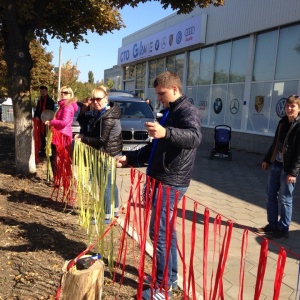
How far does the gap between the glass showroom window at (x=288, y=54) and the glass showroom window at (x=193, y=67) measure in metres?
5.80

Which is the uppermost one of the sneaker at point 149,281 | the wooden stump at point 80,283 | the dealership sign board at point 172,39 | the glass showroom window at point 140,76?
the dealership sign board at point 172,39

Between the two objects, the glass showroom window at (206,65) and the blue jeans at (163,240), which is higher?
the glass showroom window at (206,65)

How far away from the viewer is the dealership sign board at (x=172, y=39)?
16.5 meters

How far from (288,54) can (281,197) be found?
9115 millimetres

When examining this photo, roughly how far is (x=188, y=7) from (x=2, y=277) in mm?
5441

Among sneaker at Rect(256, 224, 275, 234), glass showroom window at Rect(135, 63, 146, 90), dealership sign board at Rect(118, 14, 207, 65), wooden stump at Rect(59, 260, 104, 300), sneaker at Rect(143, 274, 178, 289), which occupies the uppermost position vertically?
dealership sign board at Rect(118, 14, 207, 65)

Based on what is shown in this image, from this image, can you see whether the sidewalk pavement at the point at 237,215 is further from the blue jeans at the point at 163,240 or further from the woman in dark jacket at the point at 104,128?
the woman in dark jacket at the point at 104,128

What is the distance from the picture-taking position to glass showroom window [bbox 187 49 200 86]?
17812 millimetres

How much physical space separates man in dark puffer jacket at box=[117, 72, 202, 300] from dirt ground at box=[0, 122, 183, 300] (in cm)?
47

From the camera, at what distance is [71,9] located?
25.4 ft

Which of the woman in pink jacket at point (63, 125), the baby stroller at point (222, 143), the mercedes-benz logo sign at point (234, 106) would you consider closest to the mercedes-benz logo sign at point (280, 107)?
the mercedes-benz logo sign at point (234, 106)

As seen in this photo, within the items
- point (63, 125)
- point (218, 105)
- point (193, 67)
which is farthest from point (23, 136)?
point (193, 67)

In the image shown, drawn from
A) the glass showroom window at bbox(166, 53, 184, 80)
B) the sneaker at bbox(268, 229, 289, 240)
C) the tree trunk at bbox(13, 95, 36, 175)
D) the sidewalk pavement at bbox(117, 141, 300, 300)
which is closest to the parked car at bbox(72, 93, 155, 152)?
the sidewalk pavement at bbox(117, 141, 300, 300)

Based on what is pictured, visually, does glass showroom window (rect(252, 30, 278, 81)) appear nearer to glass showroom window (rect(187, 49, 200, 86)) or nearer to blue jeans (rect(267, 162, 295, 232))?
glass showroom window (rect(187, 49, 200, 86))
